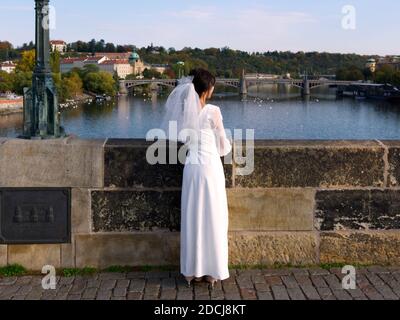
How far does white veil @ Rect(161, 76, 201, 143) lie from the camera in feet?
14.1

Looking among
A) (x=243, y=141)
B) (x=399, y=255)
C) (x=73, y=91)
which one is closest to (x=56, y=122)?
(x=243, y=141)

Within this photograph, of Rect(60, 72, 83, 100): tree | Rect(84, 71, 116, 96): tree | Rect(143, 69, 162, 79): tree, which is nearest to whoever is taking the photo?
Rect(60, 72, 83, 100): tree

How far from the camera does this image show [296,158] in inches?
189

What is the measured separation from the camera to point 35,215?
4707mm

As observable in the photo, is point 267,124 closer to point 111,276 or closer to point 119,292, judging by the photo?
point 111,276

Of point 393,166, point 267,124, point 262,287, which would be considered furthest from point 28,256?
point 267,124

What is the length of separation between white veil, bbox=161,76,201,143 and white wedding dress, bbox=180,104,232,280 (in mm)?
51

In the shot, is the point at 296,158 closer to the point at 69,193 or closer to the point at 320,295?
the point at 320,295

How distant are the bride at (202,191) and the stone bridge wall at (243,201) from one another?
18.1 inches

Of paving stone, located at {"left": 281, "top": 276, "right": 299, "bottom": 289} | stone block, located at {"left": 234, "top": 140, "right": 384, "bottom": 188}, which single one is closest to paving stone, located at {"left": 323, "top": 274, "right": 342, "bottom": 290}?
paving stone, located at {"left": 281, "top": 276, "right": 299, "bottom": 289}

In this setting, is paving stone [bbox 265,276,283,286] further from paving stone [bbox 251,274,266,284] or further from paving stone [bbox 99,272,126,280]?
paving stone [bbox 99,272,126,280]

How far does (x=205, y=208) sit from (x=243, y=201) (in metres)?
0.61

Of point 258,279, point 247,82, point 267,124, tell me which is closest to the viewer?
point 258,279

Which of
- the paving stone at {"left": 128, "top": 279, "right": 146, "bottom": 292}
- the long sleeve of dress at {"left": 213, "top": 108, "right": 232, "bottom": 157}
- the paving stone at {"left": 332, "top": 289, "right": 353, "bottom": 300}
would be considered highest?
the long sleeve of dress at {"left": 213, "top": 108, "right": 232, "bottom": 157}
